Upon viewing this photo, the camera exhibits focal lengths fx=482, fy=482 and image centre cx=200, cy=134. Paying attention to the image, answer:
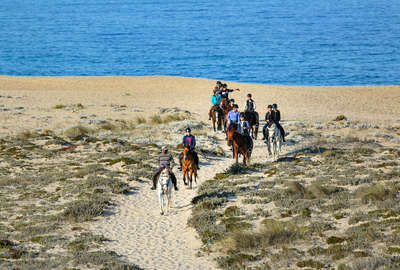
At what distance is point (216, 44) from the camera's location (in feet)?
393

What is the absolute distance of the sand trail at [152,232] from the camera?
16266 mm

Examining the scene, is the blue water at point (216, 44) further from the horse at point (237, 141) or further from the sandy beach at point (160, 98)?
the horse at point (237, 141)

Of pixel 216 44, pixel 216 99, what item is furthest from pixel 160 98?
pixel 216 44

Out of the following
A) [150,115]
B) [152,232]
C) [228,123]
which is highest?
[228,123]

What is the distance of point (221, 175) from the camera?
84.3 ft

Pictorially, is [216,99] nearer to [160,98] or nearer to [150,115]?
[150,115]

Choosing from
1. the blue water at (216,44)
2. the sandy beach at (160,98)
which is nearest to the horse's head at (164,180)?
the sandy beach at (160,98)

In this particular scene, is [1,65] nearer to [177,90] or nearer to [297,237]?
[177,90]

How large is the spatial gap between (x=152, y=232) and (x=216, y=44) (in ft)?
343

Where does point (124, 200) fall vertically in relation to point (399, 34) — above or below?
below

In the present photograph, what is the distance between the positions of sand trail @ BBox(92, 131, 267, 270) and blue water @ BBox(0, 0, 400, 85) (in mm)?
59850

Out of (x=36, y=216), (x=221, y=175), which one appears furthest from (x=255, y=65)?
(x=36, y=216)

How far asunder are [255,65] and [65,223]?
78.8m

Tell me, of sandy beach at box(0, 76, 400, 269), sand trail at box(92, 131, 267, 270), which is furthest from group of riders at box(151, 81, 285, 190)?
sandy beach at box(0, 76, 400, 269)
